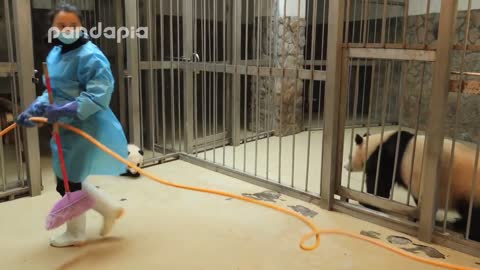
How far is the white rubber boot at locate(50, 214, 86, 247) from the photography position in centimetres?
246

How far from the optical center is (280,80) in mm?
5043

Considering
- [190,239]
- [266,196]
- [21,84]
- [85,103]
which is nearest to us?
[85,103]

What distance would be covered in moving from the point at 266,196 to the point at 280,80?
6.75ft

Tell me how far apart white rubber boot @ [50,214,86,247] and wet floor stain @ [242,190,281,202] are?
127 cm

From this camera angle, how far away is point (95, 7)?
4520 millimetres

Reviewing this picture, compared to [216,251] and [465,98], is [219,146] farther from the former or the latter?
[465,98]

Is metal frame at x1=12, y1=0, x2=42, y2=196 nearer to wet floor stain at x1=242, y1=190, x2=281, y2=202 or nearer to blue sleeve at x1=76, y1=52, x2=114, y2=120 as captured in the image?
blue sleeve at x1=76, y1=52, x2=114, y2=120

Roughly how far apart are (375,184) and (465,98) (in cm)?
299

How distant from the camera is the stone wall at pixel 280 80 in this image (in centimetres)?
490

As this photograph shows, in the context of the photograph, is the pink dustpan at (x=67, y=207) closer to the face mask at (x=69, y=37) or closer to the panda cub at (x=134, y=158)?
the face mask at (x=69, y=37)

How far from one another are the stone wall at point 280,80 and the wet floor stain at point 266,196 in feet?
5.15

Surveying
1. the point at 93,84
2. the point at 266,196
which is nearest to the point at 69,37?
the point at 93,84

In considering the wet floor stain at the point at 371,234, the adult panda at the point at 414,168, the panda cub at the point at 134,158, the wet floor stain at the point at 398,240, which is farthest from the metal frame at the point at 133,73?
the wet floor stain at the point at 398,240

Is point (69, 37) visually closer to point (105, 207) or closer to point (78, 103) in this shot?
point (78, 103)
